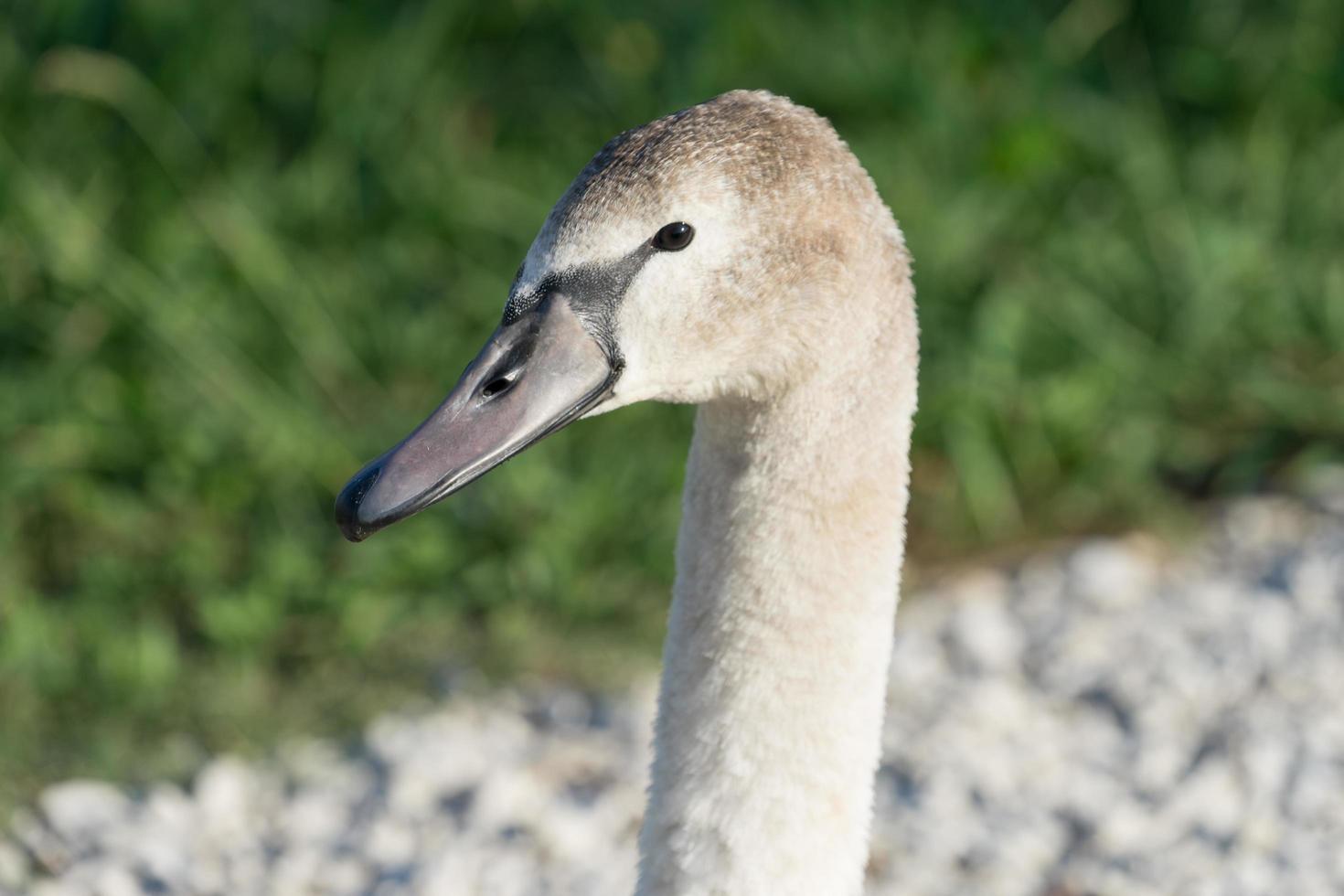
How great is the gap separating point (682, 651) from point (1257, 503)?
2265 mm

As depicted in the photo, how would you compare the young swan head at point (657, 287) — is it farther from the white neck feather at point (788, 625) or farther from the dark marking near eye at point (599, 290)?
the white neck feather at point (788, 625)

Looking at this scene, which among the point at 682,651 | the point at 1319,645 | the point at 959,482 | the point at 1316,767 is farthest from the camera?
the point at 959,482

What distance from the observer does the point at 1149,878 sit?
3.27m

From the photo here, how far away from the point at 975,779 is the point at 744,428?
1.55 metres

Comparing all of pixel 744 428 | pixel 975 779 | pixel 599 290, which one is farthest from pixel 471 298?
pixel 599 290

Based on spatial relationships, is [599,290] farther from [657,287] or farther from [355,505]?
[355,505]

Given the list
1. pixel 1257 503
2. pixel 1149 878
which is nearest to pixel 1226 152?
pixel 1257 503

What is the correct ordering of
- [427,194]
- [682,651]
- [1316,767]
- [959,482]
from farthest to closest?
[427,194] < [959,482] < [1316,767] < [682,651]

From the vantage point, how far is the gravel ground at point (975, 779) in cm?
328

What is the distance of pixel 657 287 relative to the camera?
2051 mm

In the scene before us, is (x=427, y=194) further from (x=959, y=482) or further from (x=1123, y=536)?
(x=1123, y=536)

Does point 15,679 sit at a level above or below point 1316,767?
above

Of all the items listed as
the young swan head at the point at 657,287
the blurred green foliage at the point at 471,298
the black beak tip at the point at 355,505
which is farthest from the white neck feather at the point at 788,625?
the blurred green foliage at the point at 471,298

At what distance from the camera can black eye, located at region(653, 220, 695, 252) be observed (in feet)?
6.65
